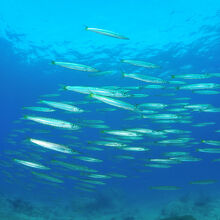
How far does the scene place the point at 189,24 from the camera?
64.3 feet

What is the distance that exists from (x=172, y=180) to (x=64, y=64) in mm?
44261

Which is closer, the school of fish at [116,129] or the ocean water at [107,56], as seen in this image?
the school of fish at [116,129]

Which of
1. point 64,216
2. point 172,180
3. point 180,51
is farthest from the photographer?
point 172,180

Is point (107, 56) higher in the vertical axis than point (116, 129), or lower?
higher

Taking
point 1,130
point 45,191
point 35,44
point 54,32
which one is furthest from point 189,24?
point 1,130

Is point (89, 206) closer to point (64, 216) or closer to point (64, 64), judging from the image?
point (64, 216)

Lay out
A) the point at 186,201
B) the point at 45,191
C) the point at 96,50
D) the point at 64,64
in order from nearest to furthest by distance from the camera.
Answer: the point at 64,64
the point at 186,201
the point at 96,50
the point at 45,191

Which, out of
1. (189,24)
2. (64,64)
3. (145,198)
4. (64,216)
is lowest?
(64,216)

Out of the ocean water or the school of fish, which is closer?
the school of fish

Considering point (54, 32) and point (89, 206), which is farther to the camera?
point (54, 32)

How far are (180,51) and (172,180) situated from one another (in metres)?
29.6

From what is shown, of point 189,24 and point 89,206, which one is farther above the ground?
point 189,24

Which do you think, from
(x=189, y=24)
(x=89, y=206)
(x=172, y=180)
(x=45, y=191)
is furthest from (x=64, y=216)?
(x=172, y=180)

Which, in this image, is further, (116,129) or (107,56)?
(107,56)
